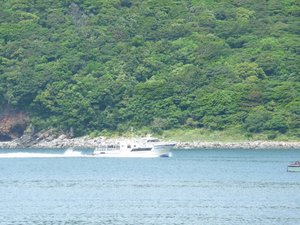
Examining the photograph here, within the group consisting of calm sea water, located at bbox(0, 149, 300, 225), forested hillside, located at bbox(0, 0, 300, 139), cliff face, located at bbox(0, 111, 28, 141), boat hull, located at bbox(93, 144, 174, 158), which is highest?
forested hillside, located at bbox(0, 0, 300, 139)

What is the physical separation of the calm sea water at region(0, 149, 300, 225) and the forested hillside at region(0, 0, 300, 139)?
22.3m

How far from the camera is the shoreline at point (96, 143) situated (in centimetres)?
13912

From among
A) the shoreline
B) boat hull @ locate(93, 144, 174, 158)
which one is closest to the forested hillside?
the shoreline

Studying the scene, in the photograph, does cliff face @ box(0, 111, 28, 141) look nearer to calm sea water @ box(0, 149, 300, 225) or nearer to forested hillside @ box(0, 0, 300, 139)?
forested hillside @ box(0, 0, 300, 139)

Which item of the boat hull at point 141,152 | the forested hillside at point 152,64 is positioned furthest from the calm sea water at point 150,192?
the forested hillside at point 152,64

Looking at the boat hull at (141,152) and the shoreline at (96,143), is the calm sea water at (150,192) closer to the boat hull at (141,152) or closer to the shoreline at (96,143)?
the boat hull at (141,152)

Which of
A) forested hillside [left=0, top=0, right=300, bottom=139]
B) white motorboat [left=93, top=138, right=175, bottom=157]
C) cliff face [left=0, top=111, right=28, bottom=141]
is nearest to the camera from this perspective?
white motorboat [left=93, top=138, right=175, bottom=157]

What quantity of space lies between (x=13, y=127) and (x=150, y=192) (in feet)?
212

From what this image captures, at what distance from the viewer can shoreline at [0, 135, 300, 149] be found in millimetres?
139125

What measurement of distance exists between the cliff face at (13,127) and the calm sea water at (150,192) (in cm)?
2467

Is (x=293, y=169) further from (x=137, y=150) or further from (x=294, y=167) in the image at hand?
(x=137, y=150)

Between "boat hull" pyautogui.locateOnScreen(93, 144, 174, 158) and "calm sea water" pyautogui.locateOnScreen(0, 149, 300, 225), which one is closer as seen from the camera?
"calm sea water" pyautogui.locateOnScreen(0, 149, 300, 225)

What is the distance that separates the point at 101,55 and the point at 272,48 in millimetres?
20114

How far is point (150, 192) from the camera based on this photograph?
85812 mm
